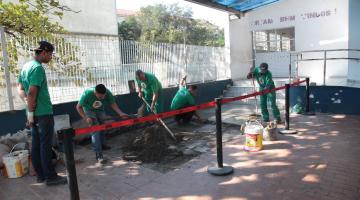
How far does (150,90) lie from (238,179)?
13.0ft

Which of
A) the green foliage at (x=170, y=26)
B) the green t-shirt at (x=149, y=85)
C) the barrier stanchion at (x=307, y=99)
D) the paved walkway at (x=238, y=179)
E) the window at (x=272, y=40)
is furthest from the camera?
the green foliage at (x=170, y=26)

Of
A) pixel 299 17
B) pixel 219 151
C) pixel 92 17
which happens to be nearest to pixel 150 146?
pixel 219 151

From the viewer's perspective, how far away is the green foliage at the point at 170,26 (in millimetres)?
35066

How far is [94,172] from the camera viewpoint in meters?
4.84

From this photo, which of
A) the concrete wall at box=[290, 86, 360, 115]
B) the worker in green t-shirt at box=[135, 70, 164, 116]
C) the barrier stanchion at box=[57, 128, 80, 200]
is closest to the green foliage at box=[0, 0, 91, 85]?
the worker in green t-shirt at box=[135, 70, 164, 116]

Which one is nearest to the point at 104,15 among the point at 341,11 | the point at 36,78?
the point at 341,11

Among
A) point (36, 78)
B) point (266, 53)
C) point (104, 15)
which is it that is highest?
point (104, 15)

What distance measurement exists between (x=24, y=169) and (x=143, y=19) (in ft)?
114

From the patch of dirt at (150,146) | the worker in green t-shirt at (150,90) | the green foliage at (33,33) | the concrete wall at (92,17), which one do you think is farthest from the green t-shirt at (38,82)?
the concrete wall at (92,17)

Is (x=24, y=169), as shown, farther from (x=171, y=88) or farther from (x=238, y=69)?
(x=238, y=69)

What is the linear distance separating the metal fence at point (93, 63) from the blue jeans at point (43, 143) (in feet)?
6.86

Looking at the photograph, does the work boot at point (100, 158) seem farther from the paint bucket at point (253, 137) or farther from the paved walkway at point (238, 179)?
the paint bucket at point (253, 137)

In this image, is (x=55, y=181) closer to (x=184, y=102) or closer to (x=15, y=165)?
(x=15, y=165)

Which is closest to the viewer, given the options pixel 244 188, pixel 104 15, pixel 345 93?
pixel 244 188
